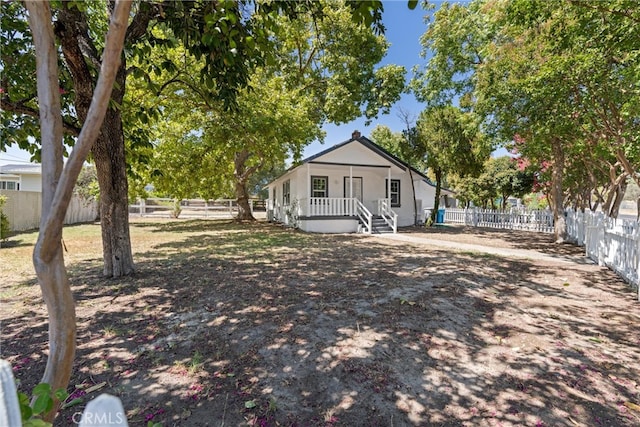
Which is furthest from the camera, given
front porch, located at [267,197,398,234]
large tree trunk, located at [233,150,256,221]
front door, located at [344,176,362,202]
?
large tree trunk, located at [233,150,256,221]

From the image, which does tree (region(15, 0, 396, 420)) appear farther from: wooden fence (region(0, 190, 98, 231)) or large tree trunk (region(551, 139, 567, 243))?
wooden fence (region(0, 190, 98, 231))

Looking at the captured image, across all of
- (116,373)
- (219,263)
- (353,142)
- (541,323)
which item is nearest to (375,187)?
(353,142)

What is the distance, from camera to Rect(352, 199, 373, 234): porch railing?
14684 millimetres

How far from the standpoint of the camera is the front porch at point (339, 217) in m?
14.8

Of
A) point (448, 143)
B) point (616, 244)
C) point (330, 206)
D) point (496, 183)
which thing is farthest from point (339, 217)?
point (496, 183)

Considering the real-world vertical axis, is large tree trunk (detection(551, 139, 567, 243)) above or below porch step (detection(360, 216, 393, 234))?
above

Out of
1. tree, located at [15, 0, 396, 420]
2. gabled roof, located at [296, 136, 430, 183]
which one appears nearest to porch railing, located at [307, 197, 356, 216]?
gabled roof, located at [296, 136, 430, 183]

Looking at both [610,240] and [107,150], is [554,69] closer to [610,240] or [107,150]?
[610,240]

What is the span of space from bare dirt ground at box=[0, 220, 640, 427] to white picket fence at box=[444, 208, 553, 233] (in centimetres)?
1274

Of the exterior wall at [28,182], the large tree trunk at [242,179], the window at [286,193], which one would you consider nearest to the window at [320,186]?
the window at [286,193]

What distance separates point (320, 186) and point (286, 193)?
374 cm

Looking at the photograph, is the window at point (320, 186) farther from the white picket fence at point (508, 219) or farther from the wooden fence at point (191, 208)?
the wooden fence at point (191, 208)

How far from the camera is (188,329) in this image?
358cm

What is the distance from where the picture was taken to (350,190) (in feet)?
51.2
